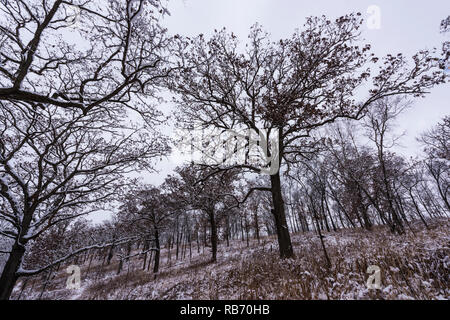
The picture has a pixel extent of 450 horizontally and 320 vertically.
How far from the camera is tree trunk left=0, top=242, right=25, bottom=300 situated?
Result: 4301 mm

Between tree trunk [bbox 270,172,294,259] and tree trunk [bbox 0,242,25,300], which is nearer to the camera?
tree trunk [bbox 0,242,25,300]

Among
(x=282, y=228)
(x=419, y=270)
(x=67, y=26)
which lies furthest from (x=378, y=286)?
(x=67, y=26)

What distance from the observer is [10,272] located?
14.8ft

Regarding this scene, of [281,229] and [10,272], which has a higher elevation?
[281,229]

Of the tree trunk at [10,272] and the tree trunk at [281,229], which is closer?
the tree trunk at [10,272]

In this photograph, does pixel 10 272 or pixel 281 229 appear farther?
pixel 281 229

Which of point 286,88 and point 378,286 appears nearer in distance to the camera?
point 378,286

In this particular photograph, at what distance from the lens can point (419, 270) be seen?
372 cm

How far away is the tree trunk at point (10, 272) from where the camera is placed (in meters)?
4.30
